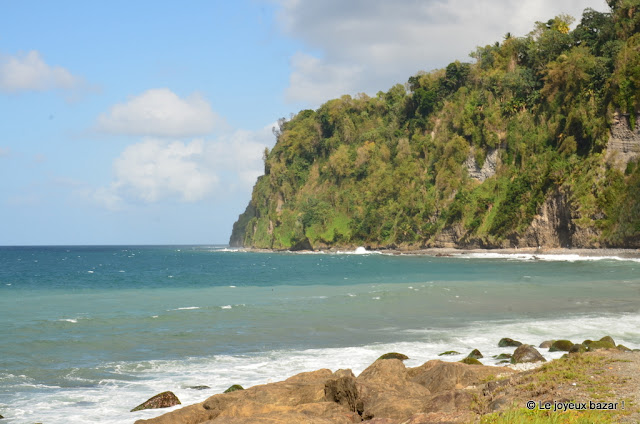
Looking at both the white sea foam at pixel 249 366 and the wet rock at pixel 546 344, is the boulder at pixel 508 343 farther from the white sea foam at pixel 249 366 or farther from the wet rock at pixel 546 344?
the wet rock at pixel 546 344

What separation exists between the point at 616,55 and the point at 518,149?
2028 cm

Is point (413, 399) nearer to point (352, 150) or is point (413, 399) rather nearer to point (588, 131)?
Result: point (588, 131)

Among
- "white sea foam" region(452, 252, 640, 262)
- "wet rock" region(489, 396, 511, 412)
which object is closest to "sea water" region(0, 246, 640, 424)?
"wet rock" region(489, 396, 511, 412)

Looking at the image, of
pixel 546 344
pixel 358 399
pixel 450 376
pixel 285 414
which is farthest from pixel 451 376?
pixel 546 344

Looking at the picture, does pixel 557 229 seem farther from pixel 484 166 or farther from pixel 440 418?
pixel 440 418

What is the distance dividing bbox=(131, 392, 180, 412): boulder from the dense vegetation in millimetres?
71624

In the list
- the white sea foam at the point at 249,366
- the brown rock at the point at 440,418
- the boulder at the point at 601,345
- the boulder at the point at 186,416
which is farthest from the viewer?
the boulder at the point at 601,345

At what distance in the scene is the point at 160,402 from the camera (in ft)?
44.7

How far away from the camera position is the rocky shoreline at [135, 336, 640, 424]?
31.2 ft

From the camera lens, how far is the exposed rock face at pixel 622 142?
249 ft

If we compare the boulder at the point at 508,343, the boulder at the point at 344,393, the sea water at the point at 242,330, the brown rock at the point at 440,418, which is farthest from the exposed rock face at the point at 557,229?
the brown rock at the point at 440,418

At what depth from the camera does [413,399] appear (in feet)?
37.7

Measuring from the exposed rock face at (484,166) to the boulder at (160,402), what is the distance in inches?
3667

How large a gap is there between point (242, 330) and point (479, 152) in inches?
3351
